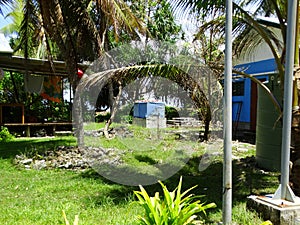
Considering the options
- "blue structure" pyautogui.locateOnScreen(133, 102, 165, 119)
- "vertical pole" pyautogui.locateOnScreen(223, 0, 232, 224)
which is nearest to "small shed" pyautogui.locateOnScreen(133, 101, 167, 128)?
"blue structure" pyautogui.locateOnScreen(133, 102, 165, 119)

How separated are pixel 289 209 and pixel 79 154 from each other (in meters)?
5.88

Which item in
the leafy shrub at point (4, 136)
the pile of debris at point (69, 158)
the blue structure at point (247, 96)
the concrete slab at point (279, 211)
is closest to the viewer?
the concrete slab at point (279, 211)

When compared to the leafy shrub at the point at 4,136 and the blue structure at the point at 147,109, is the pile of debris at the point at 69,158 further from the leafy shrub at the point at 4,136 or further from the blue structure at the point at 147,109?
the leafy shrub at the point at 4,136

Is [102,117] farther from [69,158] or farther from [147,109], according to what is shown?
[69,158]

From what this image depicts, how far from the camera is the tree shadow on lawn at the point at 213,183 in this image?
464 cm

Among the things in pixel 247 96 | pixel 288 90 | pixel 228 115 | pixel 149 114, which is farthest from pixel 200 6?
pixel 247 96

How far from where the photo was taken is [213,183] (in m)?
5.55

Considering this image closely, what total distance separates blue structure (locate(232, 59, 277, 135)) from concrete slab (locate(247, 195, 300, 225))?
32.3 feet

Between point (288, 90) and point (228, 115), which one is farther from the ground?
point (288, 90)

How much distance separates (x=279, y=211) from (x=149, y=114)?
582cm

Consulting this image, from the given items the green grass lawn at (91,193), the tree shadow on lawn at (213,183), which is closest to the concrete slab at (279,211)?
the green grass lawn at (91,193)

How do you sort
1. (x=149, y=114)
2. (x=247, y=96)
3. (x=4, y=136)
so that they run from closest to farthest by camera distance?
(x=149, y=114), (x=4, y=136), (x=247, y=96)

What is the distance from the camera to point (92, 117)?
11.6 m

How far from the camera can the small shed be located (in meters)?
8.09
